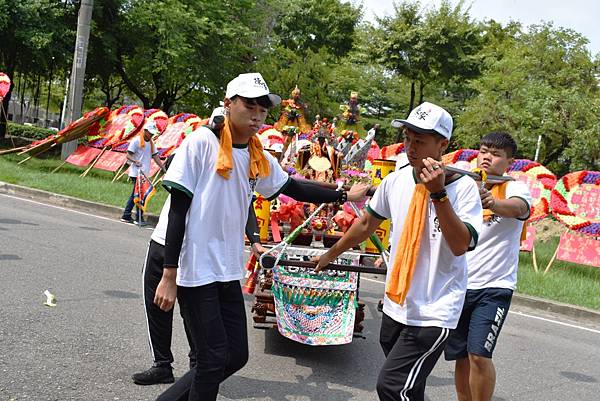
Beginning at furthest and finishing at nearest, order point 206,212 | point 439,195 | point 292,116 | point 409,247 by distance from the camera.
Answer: point 292,116
point 206,212
point 409,247
point 439,195

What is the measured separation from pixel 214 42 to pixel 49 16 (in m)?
5.70

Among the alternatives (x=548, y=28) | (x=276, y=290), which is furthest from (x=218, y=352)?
(x=548, y=28)

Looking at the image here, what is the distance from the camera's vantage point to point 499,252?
4047 mm

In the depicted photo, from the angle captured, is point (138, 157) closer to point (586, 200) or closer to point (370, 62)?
point (586, 200)

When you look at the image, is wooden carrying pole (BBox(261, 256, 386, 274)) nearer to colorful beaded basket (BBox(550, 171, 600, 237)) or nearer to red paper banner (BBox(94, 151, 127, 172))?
colorful beaded basket (BBox(550, 171, 600, 237))

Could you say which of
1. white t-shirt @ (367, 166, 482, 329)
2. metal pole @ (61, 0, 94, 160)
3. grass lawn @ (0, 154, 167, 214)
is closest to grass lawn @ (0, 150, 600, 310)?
grass lawn @ (0, 154, 167, 214)

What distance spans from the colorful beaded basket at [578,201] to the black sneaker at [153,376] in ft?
29.6

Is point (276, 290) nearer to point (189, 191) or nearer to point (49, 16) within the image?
point (189, 191)

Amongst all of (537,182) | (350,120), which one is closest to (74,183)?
(537,182)

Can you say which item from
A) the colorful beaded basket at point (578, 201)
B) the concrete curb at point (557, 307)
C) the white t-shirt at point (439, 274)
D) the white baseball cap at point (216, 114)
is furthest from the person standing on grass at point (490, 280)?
the colorful beaded basket at point (578, 201)

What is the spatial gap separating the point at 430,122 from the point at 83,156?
53.0 ft

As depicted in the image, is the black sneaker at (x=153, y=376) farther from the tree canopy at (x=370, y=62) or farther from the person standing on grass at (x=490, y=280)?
the tree canopy at (x=370, y=62)

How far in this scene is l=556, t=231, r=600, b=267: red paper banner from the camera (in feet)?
36.3

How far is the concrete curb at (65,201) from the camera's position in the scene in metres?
12.8
